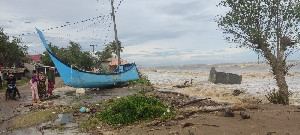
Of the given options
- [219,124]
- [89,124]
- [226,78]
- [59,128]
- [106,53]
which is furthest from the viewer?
[106,53]

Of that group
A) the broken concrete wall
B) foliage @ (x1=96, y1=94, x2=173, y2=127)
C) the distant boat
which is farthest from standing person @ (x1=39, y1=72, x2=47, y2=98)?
the broken concrete wall

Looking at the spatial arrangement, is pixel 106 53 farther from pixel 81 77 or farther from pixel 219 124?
pixel 219 124

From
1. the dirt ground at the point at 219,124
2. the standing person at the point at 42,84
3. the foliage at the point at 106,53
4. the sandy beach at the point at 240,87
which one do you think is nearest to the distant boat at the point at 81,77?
the standing person at the point at 42,84

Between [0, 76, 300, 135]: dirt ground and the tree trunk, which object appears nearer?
[0, 76, 300, 135]: dirt ground

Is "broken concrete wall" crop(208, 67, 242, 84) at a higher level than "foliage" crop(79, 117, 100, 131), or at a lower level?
higher

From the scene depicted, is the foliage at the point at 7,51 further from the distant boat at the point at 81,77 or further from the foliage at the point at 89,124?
the foliage at the point at 89,124

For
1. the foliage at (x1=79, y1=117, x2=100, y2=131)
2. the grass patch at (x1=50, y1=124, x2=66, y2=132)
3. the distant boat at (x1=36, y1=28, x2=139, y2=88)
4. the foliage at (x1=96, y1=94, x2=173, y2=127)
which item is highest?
the distant boat at (x1=36, y1=28, x2=139, y2=88)

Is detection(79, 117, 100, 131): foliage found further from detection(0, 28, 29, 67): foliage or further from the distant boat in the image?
detection(0, 28, 29, 67): foliage

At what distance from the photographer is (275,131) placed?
5316 mm

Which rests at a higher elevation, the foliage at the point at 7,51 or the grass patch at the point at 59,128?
the foliage at the point at 7,51

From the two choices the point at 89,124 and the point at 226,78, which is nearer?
the point at 89,124

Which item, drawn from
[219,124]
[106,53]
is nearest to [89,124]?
[219,124]

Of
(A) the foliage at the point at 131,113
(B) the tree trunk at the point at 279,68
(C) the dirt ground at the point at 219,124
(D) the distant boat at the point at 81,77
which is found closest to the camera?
(C) the dirt ground at the point at 219,124

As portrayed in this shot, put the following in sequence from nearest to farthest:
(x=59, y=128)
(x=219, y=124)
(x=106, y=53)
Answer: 1. (x=219, y=124)
2. (x=59, y=128)
3. (x=106, y=53)
